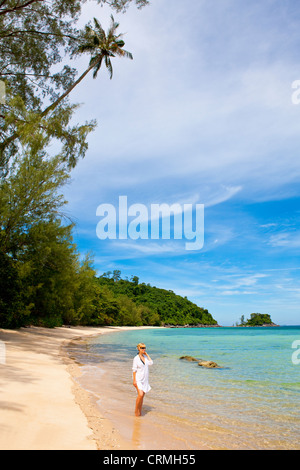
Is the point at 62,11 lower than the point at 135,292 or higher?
higher

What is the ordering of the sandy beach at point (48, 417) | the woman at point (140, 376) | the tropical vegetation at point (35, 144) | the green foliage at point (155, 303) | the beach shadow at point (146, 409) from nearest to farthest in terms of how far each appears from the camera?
the sandy beach at point (48, 417) → the woman at point (140, 376) → the beach shadow at point (146, 409) → the tropical vegetation at point (35, 144) → the green foliage at point (155, 303)

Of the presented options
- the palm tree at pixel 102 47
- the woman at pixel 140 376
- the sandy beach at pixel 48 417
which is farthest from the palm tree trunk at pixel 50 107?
the woman at pixel 140 376

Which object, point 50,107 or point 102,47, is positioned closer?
point 50,107

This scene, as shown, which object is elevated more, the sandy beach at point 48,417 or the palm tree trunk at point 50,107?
the palm tree trunk at point 50,107

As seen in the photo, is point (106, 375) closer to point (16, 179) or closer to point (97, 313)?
point (16, 179)

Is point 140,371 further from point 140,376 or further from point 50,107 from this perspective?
point 50,107

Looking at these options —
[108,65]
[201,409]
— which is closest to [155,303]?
[108,65]

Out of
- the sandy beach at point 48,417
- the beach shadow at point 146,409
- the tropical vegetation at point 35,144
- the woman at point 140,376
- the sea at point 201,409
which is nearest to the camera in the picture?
the sandy beach at point 48,417

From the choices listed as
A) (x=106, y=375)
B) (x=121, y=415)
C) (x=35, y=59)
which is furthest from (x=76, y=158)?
(x=121, y=415)

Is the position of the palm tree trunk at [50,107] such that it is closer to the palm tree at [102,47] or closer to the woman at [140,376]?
the palm tree at [102,47]

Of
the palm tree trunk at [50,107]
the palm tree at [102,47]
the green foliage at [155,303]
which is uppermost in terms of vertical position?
the palm tree at [102,47]

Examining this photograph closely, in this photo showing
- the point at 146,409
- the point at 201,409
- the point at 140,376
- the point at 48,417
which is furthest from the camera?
the point at 201,409
